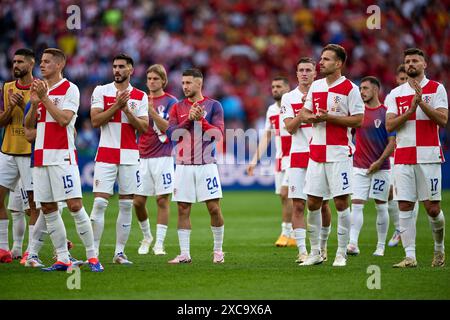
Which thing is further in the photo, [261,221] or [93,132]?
[93,132]

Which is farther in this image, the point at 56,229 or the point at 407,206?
the point at 407,206

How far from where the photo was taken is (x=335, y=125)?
417 inches

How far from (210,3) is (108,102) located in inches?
869

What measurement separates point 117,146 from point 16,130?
1555 mm

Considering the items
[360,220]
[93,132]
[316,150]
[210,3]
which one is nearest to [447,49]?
[210,3]

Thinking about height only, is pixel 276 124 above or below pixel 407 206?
above

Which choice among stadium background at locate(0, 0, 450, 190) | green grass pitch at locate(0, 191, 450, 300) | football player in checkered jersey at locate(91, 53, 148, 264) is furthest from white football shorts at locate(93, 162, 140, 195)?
stadium background at locate(0, 0, 450, 190)

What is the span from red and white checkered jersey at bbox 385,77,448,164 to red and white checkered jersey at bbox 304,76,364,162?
628 millimetres

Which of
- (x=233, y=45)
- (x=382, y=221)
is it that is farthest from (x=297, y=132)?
(x=233, y=45)

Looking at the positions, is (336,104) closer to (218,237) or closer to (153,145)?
(218,237)

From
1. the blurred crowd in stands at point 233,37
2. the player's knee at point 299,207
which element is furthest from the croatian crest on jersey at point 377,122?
the blurred crowd in stands at point 233,37

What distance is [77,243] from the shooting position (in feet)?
46.6

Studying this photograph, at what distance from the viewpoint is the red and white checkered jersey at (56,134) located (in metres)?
10.0
